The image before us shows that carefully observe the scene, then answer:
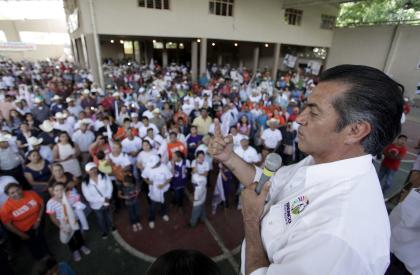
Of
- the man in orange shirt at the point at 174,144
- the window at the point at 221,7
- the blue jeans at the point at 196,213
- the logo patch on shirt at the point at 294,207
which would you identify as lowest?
the blue jeans at the point at 196,213

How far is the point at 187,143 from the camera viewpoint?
6.04m

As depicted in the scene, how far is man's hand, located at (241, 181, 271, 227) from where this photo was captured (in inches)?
46.9

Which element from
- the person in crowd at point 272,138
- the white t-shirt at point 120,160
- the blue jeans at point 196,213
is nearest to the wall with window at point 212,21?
the white t-shirt at point 120,160

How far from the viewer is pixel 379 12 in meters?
19.6

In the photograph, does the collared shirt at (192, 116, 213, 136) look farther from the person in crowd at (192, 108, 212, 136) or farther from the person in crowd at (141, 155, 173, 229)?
the person in crowd at (141, 155, 173, 229)

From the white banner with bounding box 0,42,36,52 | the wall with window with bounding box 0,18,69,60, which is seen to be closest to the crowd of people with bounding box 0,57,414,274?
the white banner with bounding box 0,42,36,52

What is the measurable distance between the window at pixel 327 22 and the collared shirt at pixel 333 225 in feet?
77.7

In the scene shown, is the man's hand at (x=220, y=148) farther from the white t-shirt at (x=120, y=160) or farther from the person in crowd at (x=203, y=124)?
the person in crowd at (x=203, y=124)

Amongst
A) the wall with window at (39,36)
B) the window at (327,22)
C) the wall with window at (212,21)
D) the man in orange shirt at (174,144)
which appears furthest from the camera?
the wall with window at (39,36)

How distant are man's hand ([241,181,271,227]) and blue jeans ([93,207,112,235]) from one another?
3592 mm

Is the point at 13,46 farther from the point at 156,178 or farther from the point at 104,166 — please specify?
the point at 156,178

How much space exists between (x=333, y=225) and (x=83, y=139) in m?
6.03

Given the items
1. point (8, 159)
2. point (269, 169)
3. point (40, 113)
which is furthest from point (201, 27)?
point (269, 169)

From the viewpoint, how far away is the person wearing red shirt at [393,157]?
5.32m
